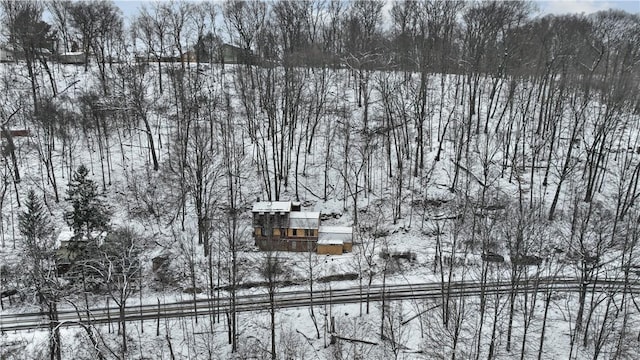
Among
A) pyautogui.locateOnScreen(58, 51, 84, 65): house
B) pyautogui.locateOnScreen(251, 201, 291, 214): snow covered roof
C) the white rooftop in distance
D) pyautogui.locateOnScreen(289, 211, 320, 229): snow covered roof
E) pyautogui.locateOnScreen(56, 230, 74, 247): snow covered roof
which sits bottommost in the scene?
the white rooftop in distance

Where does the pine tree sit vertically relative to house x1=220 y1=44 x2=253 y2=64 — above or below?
below

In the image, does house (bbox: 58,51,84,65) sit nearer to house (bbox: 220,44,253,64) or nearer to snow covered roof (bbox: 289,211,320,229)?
house (bbox: 220,44,253,64)

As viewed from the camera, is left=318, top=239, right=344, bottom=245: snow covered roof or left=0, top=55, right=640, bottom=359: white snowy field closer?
left=0, top=55, right=640, bottom=359: white snowy field

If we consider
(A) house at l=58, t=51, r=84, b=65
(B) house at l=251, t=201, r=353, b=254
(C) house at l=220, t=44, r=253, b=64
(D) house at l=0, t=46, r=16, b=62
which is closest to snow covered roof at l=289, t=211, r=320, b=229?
(B) house at l=251, t=201, r=353, b=254

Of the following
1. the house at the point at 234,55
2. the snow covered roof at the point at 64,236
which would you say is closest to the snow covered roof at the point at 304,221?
the snow covered roof at the point at 64,236

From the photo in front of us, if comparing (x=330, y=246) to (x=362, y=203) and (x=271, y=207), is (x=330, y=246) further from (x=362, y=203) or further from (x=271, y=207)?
(x=362, y=203)

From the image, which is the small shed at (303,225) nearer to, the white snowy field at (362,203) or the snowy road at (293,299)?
the white snowy field at (362,203)
